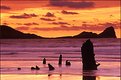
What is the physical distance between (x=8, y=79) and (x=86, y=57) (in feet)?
21.3

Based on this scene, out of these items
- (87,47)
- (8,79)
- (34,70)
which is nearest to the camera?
(8,79)

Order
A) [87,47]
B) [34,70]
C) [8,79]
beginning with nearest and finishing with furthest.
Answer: [8,79]
[87,47]
[34,70]

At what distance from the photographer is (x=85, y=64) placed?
108ft

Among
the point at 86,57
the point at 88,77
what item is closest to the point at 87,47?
the point at 86,57

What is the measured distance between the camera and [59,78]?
3027 centimetres

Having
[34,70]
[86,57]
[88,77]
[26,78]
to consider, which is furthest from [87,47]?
[34,70]

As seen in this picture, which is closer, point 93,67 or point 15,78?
point 15,78

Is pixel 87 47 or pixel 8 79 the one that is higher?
pixel 87 47

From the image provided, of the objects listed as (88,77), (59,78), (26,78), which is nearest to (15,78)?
(26,78)

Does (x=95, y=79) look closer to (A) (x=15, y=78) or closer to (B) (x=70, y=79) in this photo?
(B) (x=70, y=79)

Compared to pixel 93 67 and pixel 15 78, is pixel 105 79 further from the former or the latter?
pixel 15 78

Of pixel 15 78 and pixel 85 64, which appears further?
pixel 85 64

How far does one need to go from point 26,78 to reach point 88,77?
4280 mm

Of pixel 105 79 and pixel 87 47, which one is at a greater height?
pixel 87 47
